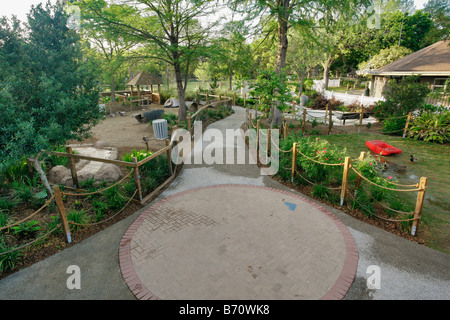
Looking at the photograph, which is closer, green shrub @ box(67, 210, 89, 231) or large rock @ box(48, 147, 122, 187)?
green shrub @ box(67, 210, 89, 231)

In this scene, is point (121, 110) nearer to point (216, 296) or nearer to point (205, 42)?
point (205, 42)

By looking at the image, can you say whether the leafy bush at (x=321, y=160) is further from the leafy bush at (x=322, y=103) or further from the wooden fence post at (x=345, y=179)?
the leafy bush at (x=322, y=103)

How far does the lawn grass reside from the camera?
573 centimetres

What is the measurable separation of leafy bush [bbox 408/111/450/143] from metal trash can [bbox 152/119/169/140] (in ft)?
41.6

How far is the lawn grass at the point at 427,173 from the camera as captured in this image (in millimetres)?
5727

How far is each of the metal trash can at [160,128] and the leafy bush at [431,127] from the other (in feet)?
41.6

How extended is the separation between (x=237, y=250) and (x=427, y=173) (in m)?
7.93

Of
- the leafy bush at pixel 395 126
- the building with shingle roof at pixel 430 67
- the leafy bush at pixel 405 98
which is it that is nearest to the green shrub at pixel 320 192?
the leafy bush at pixel 395 126

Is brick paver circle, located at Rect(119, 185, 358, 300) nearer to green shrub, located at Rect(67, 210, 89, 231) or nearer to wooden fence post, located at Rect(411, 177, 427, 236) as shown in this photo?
green shrub, located at Rect(67, 210, 89, 231)

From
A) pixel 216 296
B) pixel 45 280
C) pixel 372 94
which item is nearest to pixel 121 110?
pixel 45 280

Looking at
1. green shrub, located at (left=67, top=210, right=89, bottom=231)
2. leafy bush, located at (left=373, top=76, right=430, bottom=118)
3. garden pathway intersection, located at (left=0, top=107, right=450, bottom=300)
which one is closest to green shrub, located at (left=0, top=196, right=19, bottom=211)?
green shrub, located at (left=67, top=210, right=89, bottom=231)
